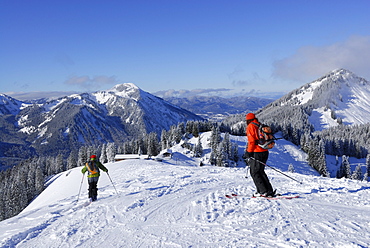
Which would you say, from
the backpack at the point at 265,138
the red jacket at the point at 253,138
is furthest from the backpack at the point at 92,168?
the backpack at the point at 265,138

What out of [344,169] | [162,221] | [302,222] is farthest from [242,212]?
[344,169]

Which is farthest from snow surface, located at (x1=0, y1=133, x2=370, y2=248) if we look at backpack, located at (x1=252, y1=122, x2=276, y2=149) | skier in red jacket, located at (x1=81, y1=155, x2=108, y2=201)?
backpack, located at (x1=252, y1=122, x2=276, y2=149)

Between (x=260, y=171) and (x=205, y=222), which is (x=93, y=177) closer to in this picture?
(x=205, y=222)

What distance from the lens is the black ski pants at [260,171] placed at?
970 centimetres

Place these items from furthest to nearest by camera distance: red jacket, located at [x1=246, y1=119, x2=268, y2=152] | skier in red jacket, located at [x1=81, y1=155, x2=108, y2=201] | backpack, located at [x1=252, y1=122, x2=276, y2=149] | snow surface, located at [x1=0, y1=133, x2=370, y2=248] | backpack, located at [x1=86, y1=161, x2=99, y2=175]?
1. backpack, located at [x1=86, y1=161, x2=99, y2=175]
2. skier in red jacket, located at [x1=81, y1=155, x2=108, y2=201]
3. red jacket, located at [x1=246, y1=119, x2=268, y2=152]
4. backpack, located at [x1=252, y1=122, x2=276, y2=149]
5. snow surface, located at [x1=0, y1=133, x2=370, y2=248]

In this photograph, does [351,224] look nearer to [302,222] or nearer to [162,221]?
[302,222]

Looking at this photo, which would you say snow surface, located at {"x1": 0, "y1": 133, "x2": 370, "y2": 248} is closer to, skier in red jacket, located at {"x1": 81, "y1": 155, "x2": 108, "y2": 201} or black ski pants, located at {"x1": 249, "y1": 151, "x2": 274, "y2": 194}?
black ski pants, located at {"x1": 249, "y1": 151, "x2": 274, "y2": 194}

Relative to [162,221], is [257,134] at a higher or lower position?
A: higher

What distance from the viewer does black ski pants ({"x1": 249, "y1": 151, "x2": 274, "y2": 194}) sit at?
9.70 metres

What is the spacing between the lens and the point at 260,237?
21.5 feet

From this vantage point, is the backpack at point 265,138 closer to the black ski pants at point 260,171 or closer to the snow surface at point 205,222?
the black ski pants at point 260,171

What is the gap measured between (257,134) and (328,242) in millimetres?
4564

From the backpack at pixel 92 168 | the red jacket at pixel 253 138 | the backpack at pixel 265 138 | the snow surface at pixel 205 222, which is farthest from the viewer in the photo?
the backpack at pixel 92 168

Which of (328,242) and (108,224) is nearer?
(328,242)
